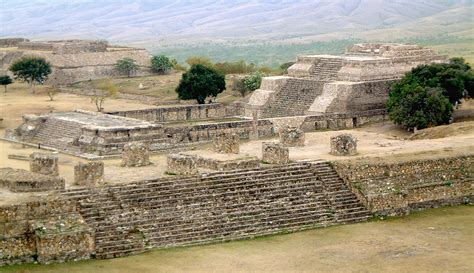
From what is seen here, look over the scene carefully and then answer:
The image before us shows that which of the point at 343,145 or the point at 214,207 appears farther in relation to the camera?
the point at 343,145

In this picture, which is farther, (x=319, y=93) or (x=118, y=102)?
(x=118, y=102)

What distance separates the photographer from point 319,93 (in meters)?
45.2

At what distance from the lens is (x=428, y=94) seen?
40.1m

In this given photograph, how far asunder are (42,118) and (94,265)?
1827 centimetres

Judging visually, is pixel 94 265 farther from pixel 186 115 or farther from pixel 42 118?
pixel 186 115

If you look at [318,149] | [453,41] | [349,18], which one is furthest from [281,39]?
[318,149]

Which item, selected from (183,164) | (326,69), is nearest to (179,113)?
(326,69)

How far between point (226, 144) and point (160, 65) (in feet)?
118

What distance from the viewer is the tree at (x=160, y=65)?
214 feet

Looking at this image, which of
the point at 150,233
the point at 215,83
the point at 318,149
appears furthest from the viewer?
the point at 215,83

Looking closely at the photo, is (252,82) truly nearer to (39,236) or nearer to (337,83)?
(337,83)

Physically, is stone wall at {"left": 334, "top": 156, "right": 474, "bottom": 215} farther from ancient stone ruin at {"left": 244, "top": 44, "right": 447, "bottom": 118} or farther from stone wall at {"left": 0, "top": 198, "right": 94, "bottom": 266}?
ancient stone ruin at {"left": 244, "top": 44, "right": 447, "bottom": 118}

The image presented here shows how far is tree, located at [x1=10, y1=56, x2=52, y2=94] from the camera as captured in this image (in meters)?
56.6

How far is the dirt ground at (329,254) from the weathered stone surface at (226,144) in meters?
4.75
